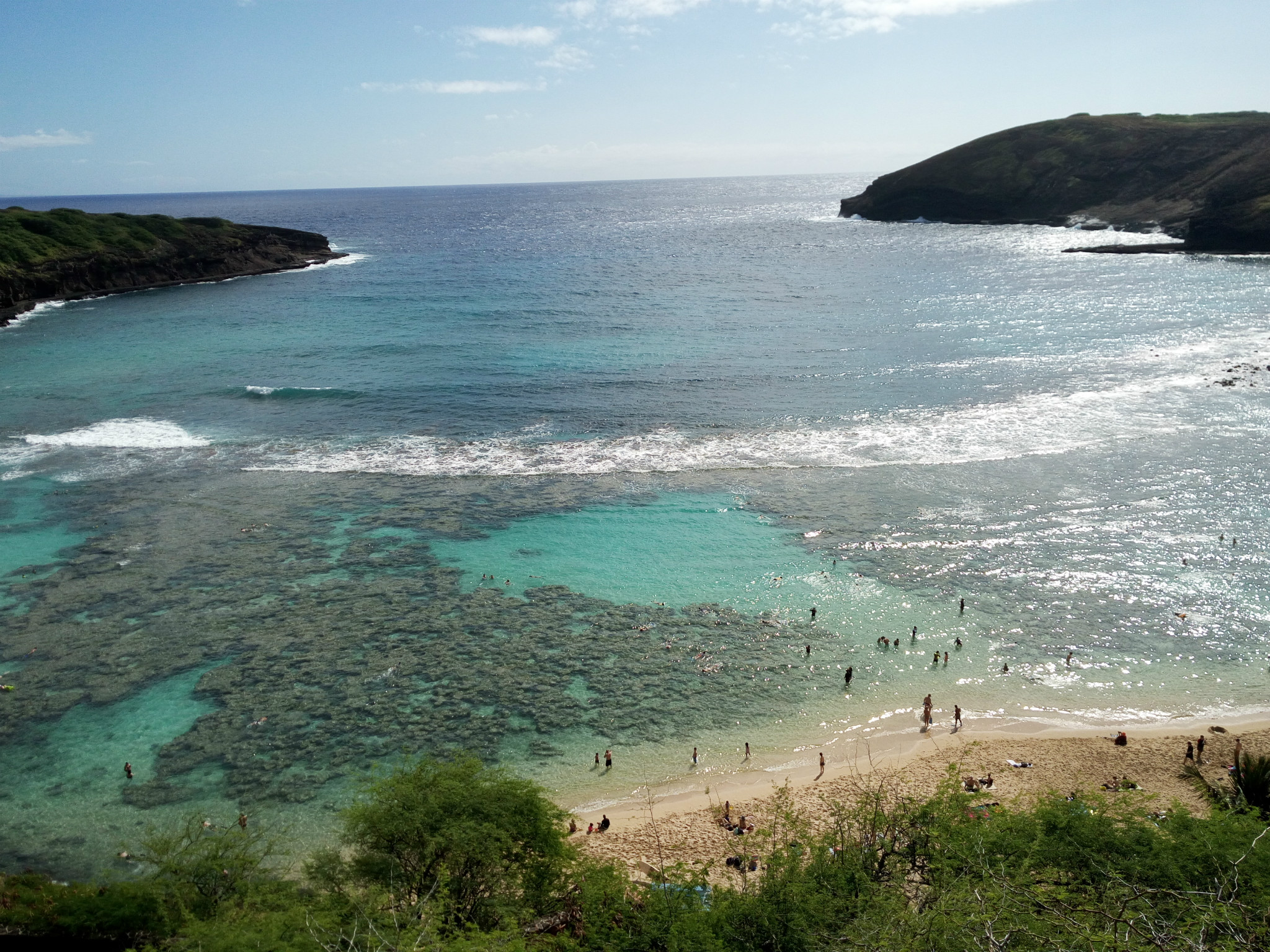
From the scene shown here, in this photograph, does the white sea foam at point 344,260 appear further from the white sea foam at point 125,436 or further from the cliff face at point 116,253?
the white sea foam at point 125,436

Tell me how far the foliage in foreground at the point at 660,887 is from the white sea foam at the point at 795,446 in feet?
102

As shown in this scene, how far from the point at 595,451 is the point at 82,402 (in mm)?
42268

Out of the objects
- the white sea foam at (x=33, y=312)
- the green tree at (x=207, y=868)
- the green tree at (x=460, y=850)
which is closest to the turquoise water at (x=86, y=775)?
the green tree at (x=207, y=868)

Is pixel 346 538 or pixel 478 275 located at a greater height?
pixel 478 275

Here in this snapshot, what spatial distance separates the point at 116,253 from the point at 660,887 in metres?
127

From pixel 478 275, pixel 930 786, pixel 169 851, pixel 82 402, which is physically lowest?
pixel 930 786

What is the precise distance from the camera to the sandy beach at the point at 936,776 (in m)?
24.3

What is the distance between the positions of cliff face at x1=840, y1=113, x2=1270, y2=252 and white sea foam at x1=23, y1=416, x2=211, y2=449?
455 feet

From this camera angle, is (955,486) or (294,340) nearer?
(955,486)

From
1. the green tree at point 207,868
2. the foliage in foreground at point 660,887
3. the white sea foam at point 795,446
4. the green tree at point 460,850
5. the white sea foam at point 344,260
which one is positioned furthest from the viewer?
the white sea foam at point 344,260

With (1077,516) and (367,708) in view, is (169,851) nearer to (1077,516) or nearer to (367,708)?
(367,708)

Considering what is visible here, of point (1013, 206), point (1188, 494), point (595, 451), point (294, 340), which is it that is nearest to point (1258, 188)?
point (1013, 206)

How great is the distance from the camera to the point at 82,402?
2552 inches

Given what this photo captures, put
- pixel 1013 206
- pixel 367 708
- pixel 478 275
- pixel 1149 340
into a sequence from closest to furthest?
1. pixel 367 708
2. pixel 1149 340
3. pixel 478 275
4. pixel 1013 206
